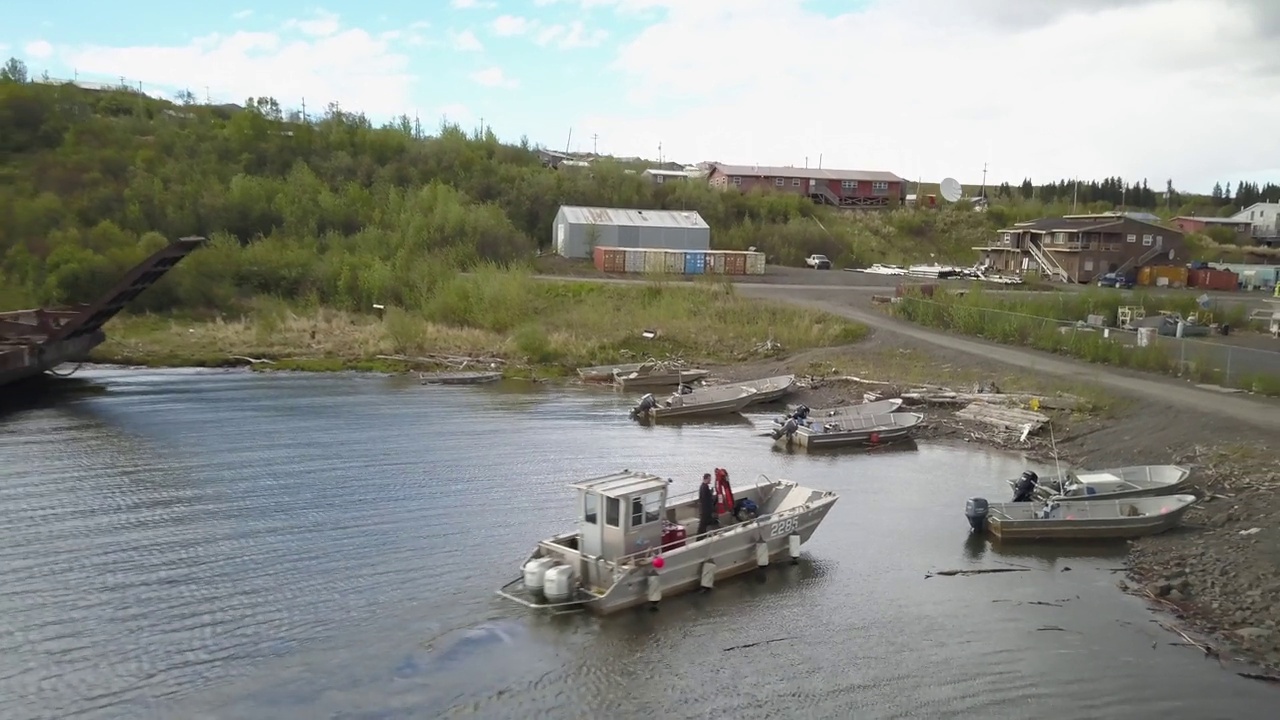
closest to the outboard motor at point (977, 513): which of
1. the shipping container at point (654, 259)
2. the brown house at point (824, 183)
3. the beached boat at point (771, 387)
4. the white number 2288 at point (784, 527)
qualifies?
the white number 2288 at point (784, 527)

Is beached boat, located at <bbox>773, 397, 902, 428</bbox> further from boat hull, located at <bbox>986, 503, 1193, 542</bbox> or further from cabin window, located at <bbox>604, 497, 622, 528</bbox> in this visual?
cabin window, located at <bbox>604, 497, 622, 528</bbox>

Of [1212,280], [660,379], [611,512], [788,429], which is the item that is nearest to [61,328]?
[660,379]

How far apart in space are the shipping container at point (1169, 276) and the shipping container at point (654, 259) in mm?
37318

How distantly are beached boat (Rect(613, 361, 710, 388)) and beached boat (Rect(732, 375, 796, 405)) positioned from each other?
3012 millimetres

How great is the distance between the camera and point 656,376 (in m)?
41.8

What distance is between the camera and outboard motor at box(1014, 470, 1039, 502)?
23875 millimetres

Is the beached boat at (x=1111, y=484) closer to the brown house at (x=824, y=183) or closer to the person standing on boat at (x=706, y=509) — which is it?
the person standing on boat at (x=706, y=509)

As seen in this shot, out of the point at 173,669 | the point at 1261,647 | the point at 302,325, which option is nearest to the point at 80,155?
the point at 302,325

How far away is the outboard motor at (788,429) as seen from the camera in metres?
31.4

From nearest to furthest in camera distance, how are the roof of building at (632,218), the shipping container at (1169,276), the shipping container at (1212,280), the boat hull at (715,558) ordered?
the boat hull at (715,558), the shipping container at (1212,280), the shipping container at (1169,276), the roof of building at (632,218)

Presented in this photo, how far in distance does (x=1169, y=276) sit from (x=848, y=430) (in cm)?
5246

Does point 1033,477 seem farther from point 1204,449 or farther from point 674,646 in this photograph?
point 674,646

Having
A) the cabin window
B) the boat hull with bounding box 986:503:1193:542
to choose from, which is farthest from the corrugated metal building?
the cabin window

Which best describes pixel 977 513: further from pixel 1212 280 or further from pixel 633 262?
pixel 1212 280
